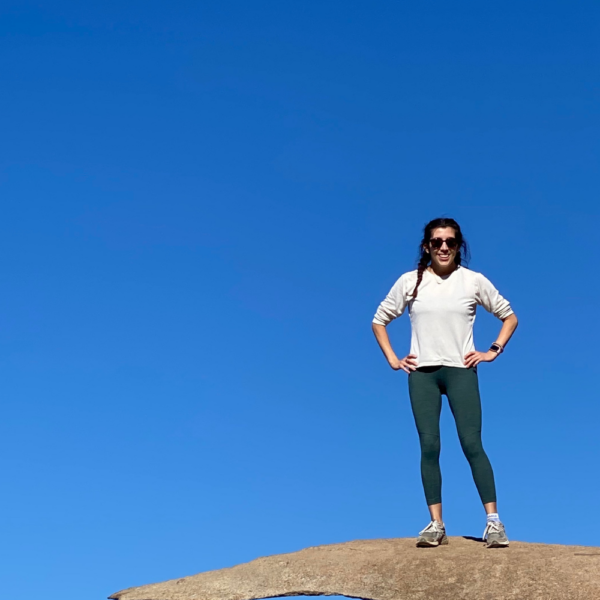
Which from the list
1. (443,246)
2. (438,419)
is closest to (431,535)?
(438,419)

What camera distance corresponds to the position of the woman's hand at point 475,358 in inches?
417

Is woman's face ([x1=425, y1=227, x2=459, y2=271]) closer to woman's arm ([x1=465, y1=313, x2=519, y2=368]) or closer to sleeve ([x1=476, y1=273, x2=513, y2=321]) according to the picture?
sleeve ([x1=476, y1=273, x2=513, y2=321])

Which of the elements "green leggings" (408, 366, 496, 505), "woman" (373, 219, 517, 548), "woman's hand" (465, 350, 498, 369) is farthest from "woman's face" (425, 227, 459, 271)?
"green leggings" (408, 366, 496, 505)

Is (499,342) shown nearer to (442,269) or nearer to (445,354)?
(445,354)

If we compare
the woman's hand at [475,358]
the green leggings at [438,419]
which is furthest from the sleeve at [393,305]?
the woman's hand at [475,358]

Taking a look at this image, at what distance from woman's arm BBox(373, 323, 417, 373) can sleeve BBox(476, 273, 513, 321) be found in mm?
1121

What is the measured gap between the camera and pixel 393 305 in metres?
11.2

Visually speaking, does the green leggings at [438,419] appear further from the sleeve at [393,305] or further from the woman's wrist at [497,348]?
the sleeve at [393,305]

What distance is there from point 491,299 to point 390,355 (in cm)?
142

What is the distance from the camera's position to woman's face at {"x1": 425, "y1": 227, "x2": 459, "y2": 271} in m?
10.9

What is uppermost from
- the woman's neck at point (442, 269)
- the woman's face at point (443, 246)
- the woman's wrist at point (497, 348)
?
the woman's face at point (443, 246)

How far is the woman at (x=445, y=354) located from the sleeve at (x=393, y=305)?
0.05 feet

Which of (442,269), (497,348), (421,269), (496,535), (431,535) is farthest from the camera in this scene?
(421,269)

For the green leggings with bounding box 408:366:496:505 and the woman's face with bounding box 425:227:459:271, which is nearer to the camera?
the green leggings with bounding box 408:366:496:505
